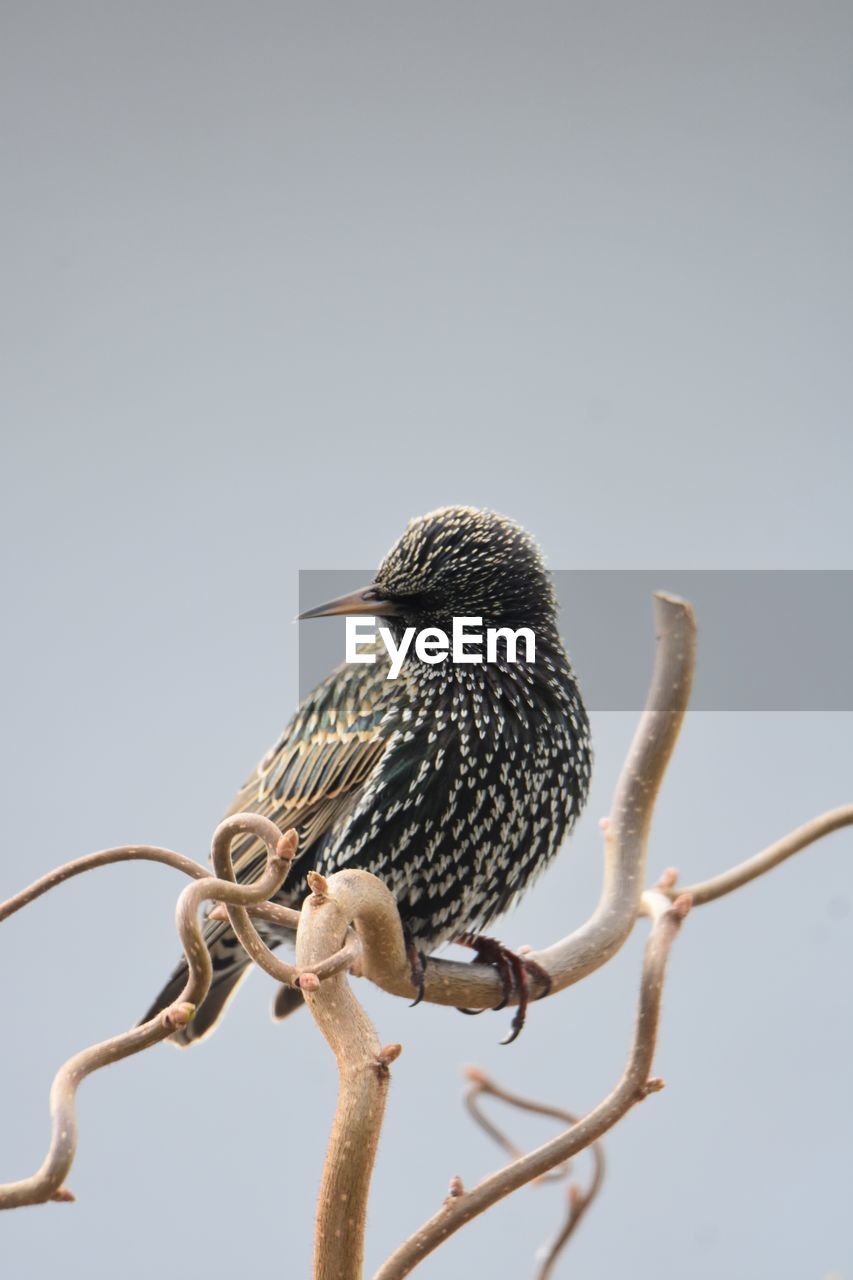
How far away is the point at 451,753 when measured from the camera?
1.18 meters

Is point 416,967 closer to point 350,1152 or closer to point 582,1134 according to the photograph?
point 582,1134

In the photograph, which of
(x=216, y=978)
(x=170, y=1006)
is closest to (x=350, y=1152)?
(x=170, y=1006)

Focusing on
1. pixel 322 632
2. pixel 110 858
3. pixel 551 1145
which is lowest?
pixel 551 1145

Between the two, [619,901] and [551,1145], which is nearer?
[551,1145]

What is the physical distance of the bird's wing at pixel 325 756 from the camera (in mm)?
1249

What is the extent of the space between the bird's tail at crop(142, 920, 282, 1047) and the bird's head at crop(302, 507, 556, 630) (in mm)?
354

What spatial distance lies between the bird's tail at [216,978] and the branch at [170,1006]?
40 centimetres

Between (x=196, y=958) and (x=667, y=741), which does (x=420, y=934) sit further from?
(x=196, y=958)

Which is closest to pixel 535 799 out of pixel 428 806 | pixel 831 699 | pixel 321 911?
pixel 428 806

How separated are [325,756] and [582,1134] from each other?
1.43 feet

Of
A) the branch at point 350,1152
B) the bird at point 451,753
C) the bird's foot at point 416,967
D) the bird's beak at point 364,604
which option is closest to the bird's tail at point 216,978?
the bird at point 451,753

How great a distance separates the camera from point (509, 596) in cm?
121

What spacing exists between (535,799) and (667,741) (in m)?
0.13

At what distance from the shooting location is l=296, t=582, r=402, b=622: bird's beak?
3.71 feet
